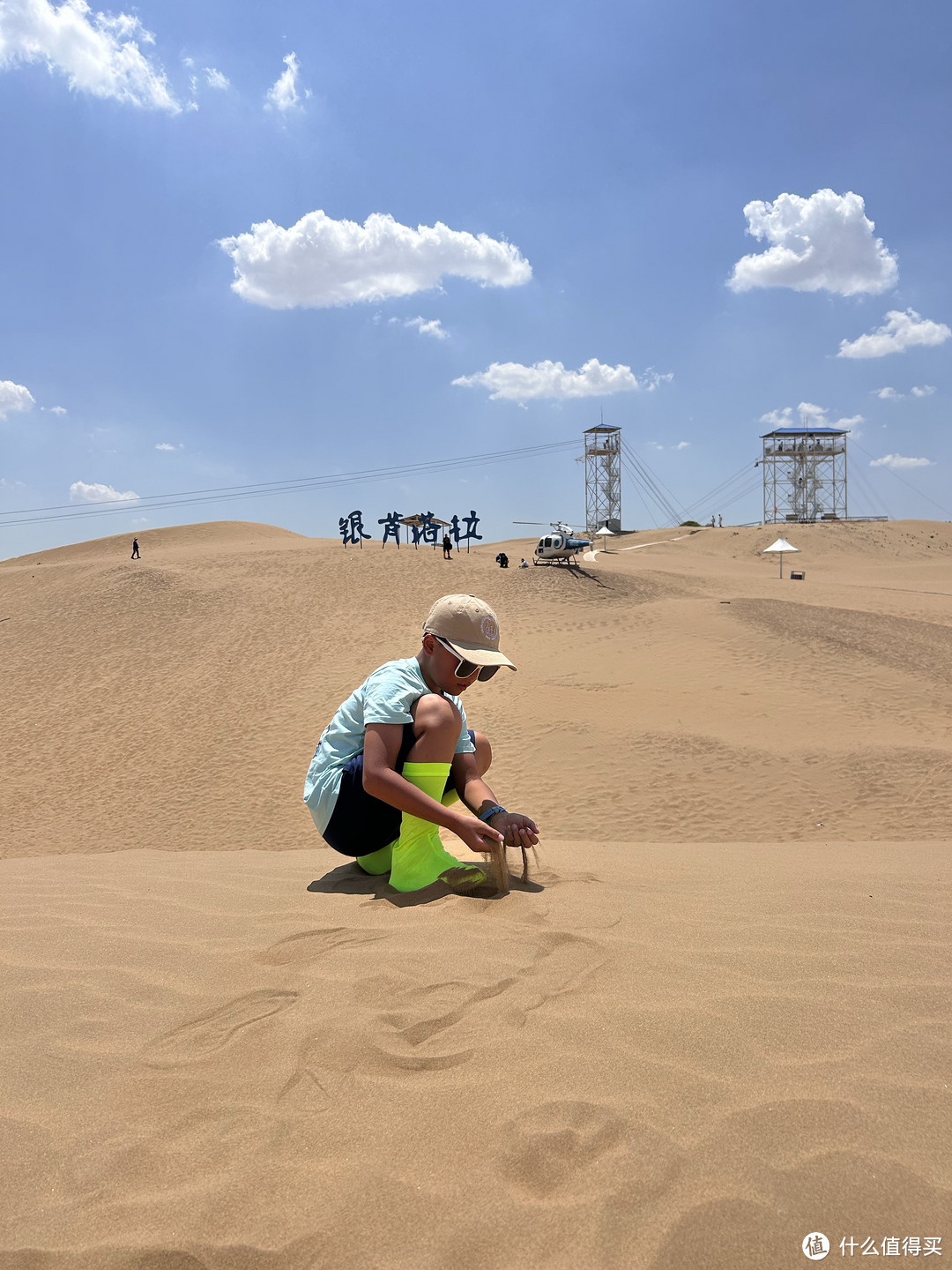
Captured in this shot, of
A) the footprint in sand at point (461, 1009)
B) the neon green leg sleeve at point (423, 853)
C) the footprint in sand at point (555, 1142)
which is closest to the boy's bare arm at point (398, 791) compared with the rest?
the neon green leg sleeve at point (423, 853)

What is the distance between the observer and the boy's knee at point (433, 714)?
9.99 ft

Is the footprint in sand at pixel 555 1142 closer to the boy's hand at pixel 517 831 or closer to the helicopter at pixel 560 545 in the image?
the boy's hand at pixel 517 831

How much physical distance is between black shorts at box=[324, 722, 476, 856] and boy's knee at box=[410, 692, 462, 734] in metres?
0.42

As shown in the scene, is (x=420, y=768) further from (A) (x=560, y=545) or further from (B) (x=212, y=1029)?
(A) (x=560, y=545)

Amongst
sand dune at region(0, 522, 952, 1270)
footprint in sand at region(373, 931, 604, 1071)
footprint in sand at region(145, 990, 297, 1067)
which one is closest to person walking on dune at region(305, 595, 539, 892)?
sand dune at region(0, 522, 952, 1270)

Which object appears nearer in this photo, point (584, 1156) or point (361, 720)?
point (584, 1156)

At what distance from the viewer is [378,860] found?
11.8ft

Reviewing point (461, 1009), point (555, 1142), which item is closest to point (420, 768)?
point (461, 1009)

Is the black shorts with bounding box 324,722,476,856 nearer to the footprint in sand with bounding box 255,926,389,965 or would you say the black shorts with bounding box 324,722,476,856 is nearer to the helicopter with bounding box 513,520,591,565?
the footprint in sand with bounding box 255,926,389,965

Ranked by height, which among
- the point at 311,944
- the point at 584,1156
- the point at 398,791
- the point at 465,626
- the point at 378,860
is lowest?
the point at 378,860

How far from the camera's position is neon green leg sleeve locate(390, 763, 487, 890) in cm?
304

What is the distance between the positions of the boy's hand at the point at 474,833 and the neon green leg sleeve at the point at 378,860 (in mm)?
814

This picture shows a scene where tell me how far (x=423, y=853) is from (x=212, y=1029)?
1.27 metres

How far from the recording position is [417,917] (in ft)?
8.91
